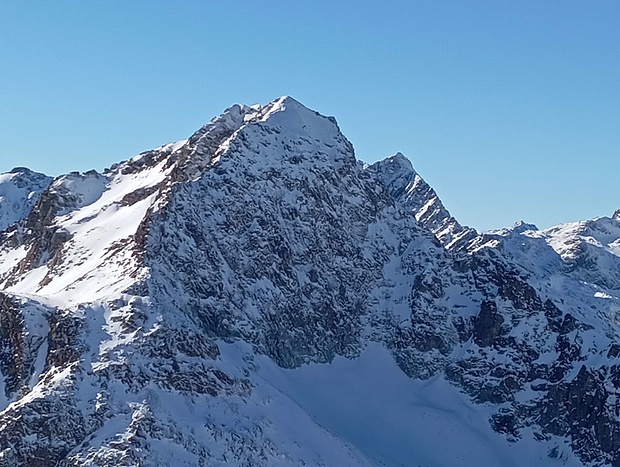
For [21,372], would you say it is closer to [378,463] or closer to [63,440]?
[63,440]

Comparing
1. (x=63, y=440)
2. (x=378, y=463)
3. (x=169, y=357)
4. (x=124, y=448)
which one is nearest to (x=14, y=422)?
(x=63, y=440)

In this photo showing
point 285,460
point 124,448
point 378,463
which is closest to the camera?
point 124,448

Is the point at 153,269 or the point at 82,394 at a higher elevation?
the point at 153,269

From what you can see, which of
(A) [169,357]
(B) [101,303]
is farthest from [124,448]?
(B) [101,303]

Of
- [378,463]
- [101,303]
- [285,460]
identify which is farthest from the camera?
[378,463]

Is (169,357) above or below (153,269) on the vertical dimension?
below

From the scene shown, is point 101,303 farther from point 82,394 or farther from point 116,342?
point 82,394

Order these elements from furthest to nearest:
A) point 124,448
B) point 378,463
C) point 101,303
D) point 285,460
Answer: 1. point 378,463
2. point 101,303
3. point 285,460
4. point 124,448

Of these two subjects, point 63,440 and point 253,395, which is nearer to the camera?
point 63,440

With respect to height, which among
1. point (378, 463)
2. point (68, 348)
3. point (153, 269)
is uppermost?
point (153, 269)
